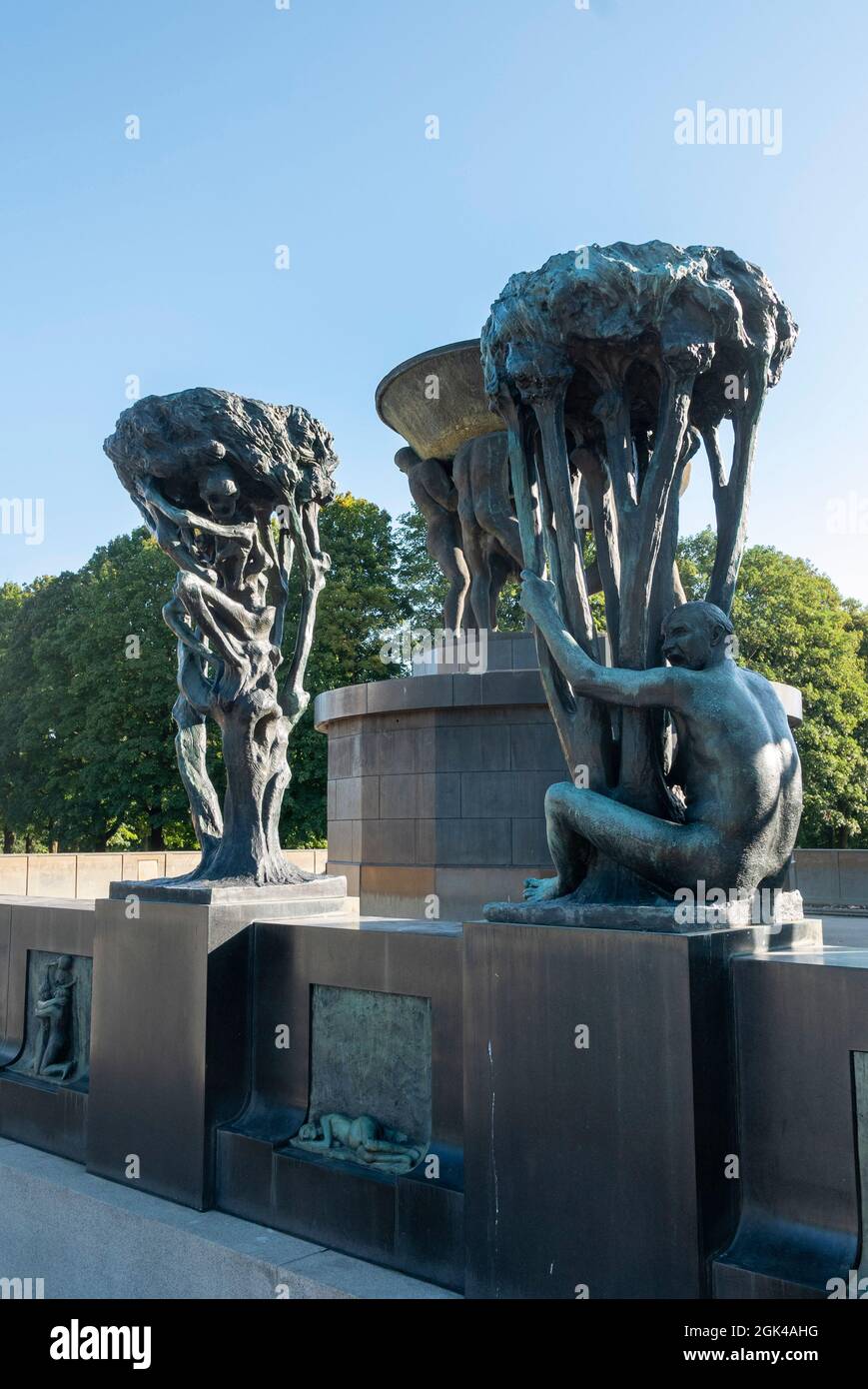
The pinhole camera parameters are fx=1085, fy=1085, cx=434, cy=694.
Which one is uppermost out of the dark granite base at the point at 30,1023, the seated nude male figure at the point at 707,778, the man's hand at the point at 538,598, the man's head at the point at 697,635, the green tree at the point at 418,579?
the green tree at the point at 418,579

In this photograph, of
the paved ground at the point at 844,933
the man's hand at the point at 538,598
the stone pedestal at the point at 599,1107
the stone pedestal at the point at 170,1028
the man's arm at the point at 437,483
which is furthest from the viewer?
the man's arm at the point at 437,483

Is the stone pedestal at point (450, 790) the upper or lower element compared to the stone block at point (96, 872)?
upper

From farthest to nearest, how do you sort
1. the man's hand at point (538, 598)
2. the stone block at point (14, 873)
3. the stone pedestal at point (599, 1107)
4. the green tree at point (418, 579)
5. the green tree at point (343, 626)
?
the green tree at point (418, 579) < the green tree at point (343, 626) < the stone block at point (14, 873) < the man's hand at point (538, 598) < the stone pedestal at point (599, 1107)

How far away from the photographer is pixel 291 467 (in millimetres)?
7270

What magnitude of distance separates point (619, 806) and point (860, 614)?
3324 centimetres

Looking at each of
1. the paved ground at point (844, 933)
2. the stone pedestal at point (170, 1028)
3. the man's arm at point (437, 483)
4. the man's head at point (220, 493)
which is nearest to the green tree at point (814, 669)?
the man's arm at point (437, 483)

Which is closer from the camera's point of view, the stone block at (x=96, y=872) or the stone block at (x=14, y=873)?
the stone block at (x=14, y=873)

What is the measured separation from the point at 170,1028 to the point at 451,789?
18.0ft

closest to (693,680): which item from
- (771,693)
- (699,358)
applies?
(771,693)

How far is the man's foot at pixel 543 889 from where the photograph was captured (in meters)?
4.87

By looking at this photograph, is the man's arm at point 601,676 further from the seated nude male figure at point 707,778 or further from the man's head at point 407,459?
the man's head at point 407,459

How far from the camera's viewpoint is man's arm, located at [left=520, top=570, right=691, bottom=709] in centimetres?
454

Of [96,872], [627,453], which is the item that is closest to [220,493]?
[627,453]
